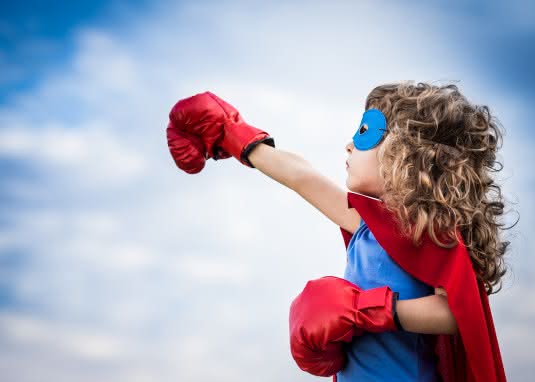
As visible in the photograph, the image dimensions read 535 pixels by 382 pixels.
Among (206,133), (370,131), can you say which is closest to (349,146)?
(370,131)

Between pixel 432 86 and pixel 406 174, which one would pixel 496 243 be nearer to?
pixel 406 174

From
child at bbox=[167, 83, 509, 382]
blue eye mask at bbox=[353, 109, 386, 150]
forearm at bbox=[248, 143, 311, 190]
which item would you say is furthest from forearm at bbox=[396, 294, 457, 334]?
forearm at bbox=[248, 143, 311, 190]

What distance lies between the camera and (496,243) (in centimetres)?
246

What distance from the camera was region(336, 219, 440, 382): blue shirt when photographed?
2322 mm

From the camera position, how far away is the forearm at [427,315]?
2221 millimetres

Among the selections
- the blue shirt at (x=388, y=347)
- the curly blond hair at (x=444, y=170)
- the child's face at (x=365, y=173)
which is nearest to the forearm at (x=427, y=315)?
the blue shirt at (x=388, y=347)

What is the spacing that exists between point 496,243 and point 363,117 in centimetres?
73

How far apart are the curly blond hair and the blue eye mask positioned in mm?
32

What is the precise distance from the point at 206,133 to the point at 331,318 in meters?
1.17

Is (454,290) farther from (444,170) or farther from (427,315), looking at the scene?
(444,170)

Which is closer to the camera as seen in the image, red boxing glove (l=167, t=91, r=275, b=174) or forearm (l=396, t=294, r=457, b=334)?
forearm (l=396, t=294, r=457, b=334)

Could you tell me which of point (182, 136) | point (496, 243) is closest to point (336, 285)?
point (496, 243)

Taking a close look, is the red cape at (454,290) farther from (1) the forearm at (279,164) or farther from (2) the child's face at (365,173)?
(1) the forearm at (279,164)

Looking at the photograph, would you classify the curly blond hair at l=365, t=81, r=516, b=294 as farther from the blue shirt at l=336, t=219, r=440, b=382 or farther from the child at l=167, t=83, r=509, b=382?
the blue shirt at l=336, t=219, r=440, b=382
